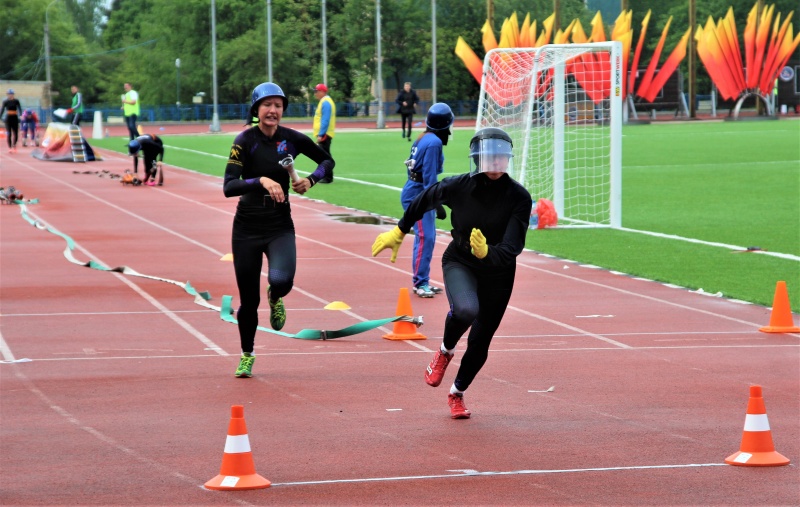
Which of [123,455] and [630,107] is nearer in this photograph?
[123,455]

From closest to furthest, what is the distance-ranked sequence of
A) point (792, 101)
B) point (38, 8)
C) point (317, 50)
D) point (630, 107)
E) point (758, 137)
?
point (758, 137)
point (630, 107)
point (792, 101)
point (317, 50)
point (38, 8)

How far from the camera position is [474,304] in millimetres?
8406

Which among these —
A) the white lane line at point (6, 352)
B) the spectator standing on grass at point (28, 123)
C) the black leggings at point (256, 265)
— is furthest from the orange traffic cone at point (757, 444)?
the spectator standing on grass at point (28, 123)

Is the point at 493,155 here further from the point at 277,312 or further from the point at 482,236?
the point at 277,312

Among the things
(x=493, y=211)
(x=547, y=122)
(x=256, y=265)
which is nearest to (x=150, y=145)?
(x=547, y=122)

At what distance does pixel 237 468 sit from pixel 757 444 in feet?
9.15

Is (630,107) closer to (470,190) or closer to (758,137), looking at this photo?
(758,137)

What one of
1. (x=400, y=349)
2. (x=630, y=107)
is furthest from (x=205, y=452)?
(x=630, y=107)

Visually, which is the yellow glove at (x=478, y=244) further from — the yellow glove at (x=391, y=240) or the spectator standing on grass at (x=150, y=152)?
the spectator standing on grass at (x=150, y=152)

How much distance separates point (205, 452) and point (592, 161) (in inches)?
1109

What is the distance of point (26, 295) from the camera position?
14820 millimetres

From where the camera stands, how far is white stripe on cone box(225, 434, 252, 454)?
6.77 meters

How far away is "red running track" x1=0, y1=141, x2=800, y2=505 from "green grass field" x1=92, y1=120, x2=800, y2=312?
1.24 meters

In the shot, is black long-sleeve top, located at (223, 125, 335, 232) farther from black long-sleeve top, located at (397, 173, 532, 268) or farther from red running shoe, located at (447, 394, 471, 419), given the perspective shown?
red running shoe, located at (447, 394, 471, 419)
